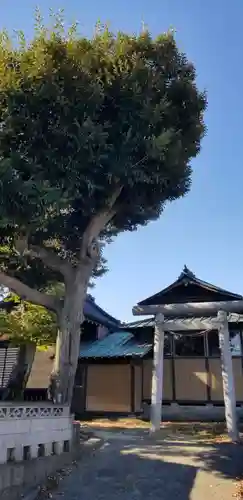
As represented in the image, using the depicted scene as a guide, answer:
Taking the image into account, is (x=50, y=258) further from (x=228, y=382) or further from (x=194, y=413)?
(x=194, y=413)

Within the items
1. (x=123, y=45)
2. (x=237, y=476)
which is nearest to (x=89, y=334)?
(x=237, y=476)

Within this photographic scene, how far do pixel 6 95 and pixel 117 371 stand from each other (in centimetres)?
1619

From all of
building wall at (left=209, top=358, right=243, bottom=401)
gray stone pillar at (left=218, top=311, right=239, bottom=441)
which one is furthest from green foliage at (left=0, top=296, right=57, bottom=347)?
building wall at (left=209, top=358, right=243, bottom=401)

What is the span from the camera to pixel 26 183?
10.1 metres

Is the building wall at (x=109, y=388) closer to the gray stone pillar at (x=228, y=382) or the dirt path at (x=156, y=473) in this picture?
the gray stone pillar at (x=228, y=382)

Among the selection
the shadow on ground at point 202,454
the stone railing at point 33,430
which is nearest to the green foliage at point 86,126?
the stone railing at point 33,430

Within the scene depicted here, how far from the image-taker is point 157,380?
52.4 feet

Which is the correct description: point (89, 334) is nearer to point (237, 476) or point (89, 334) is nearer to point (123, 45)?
point (237, 476)

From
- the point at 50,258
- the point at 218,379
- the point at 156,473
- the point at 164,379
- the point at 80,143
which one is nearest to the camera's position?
the point at 156,473

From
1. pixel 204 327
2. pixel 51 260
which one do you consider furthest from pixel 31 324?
pixel 204 327

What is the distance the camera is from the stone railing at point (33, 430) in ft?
30.5

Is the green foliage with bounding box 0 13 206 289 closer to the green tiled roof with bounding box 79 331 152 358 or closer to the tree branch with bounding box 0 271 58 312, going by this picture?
the tree branch with bounding box 0 271 58 312

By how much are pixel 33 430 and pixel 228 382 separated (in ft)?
26.3

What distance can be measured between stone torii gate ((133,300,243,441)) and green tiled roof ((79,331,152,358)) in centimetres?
441
